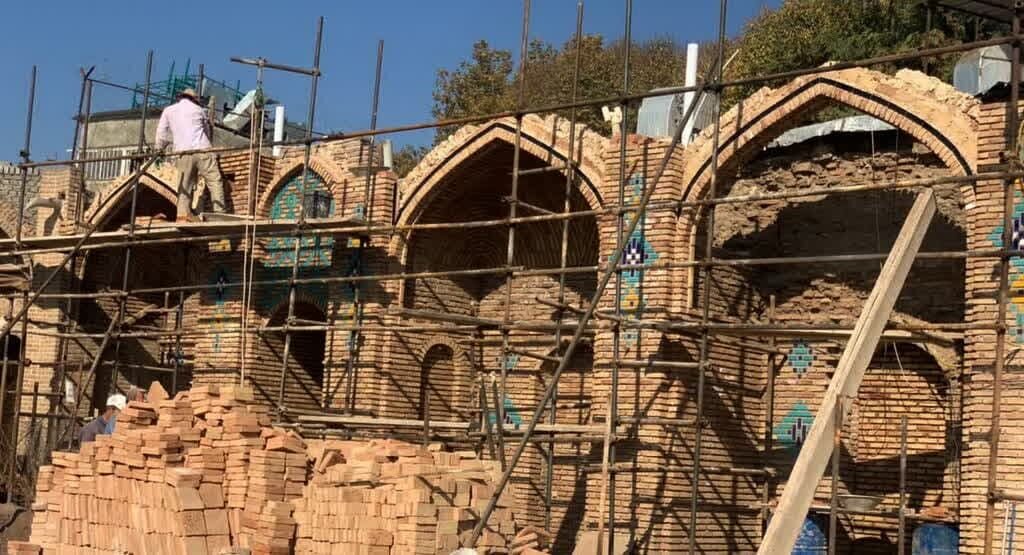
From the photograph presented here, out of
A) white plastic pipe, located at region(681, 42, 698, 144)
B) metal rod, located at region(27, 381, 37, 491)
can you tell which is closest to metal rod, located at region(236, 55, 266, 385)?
metal rod, located at region(27, 381, 37, 491)

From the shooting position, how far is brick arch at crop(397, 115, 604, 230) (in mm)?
15156

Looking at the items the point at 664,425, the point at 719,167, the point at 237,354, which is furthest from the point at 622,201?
the point at 237,354

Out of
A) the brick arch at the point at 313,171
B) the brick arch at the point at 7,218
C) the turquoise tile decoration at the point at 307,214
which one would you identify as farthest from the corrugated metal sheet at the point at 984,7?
Answer: the brick arch at the point at 7,218

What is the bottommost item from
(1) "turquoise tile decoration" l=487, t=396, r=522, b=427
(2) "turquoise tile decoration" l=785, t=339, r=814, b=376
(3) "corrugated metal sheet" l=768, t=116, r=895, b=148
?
(1) "turquoise tile decoration" l=487, t=396, r=522, b=427

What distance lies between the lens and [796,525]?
27.9ft

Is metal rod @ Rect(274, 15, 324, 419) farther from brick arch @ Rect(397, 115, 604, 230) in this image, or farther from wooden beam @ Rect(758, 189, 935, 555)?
wooden beam @ Rect(758, 189, 935, 555)

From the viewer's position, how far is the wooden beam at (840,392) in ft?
27.8

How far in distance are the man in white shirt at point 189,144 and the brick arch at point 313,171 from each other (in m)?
0.54

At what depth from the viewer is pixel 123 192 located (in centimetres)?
1962

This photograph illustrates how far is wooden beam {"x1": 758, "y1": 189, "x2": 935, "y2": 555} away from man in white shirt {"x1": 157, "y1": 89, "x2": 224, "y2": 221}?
919 centimetres

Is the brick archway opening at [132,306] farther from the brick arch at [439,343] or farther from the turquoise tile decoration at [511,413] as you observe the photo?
the turquoise tile decoration at [511,413]

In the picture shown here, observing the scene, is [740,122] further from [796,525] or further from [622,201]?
[796,525]

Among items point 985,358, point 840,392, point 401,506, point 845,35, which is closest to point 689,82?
point 985,358

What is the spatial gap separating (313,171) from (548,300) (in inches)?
157
